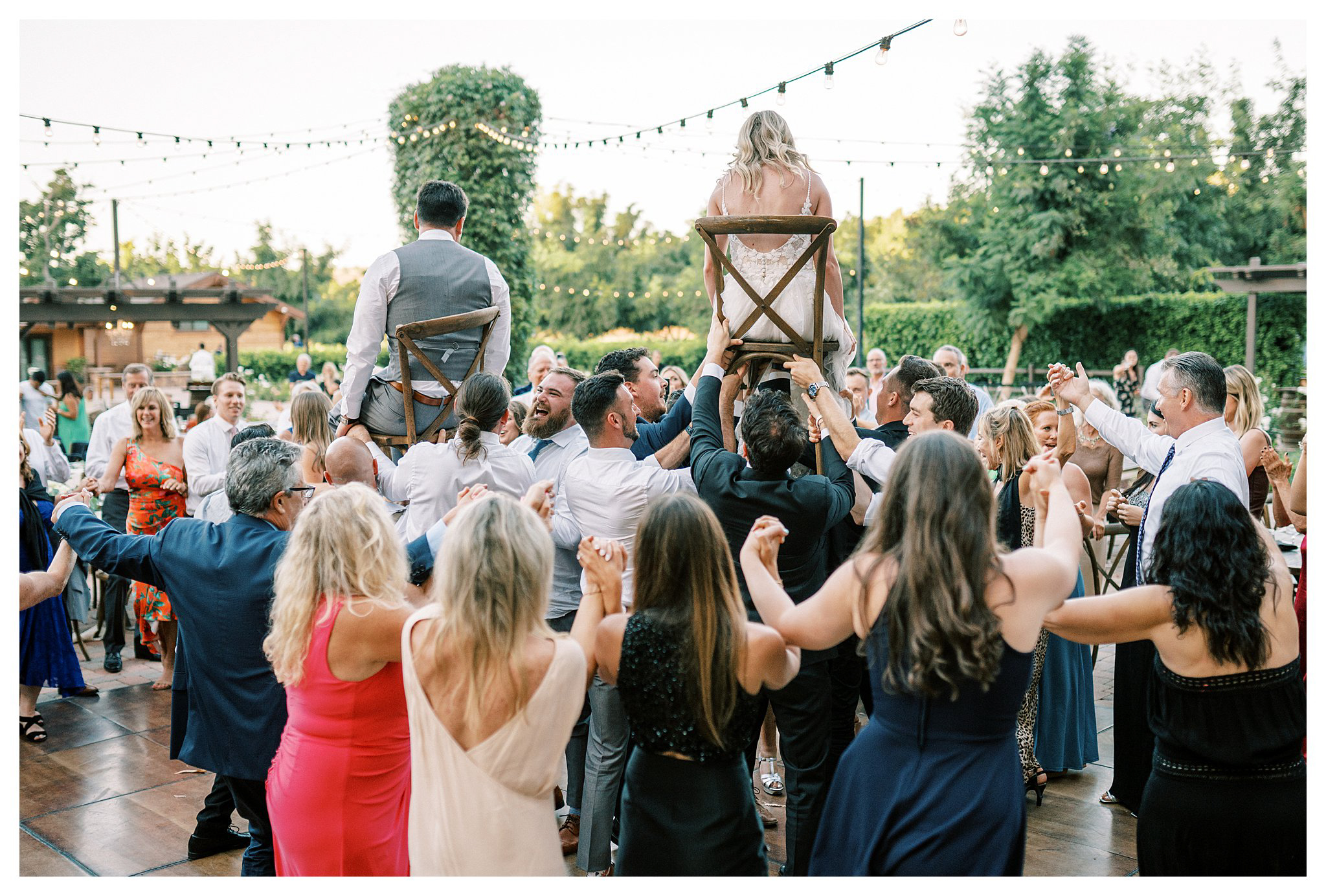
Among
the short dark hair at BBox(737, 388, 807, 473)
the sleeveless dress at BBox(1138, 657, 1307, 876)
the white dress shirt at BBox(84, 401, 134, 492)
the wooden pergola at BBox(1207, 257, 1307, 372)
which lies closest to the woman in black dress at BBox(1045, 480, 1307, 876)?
the sleeveless dress at BBox(1138, 657, 1307, 876)

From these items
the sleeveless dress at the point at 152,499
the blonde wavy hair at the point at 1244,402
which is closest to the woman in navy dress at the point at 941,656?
the blonde wavy hair at the point at 1244,402

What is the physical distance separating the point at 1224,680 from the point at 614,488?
1923 mm

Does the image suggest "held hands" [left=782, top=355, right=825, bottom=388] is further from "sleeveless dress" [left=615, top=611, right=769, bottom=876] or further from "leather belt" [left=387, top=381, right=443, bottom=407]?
"leather belt" [left=387, top=381, right=443, bottom=407]

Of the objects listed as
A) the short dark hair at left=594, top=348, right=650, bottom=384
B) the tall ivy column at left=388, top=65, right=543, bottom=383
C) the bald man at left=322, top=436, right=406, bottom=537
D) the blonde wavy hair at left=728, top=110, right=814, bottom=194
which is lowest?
the bald man at left=322, top=436, right=406, bottom=537

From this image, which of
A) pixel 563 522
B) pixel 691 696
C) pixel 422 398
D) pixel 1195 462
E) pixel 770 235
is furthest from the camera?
pixel 422 398

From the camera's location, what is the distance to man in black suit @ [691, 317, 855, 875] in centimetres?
326

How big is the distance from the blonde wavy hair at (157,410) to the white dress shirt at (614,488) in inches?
136

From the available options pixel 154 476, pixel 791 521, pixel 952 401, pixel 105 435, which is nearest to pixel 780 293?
pixel 952 401

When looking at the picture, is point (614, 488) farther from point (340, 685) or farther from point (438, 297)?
point (438, 297)

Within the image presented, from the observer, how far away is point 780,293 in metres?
3.88

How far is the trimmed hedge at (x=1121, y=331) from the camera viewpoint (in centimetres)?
2089

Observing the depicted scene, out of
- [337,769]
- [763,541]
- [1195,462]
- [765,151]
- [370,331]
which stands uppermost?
[765,151]

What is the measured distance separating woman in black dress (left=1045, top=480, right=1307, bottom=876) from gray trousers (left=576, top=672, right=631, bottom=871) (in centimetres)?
158

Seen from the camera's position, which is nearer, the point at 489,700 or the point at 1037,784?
the point at 489,700
